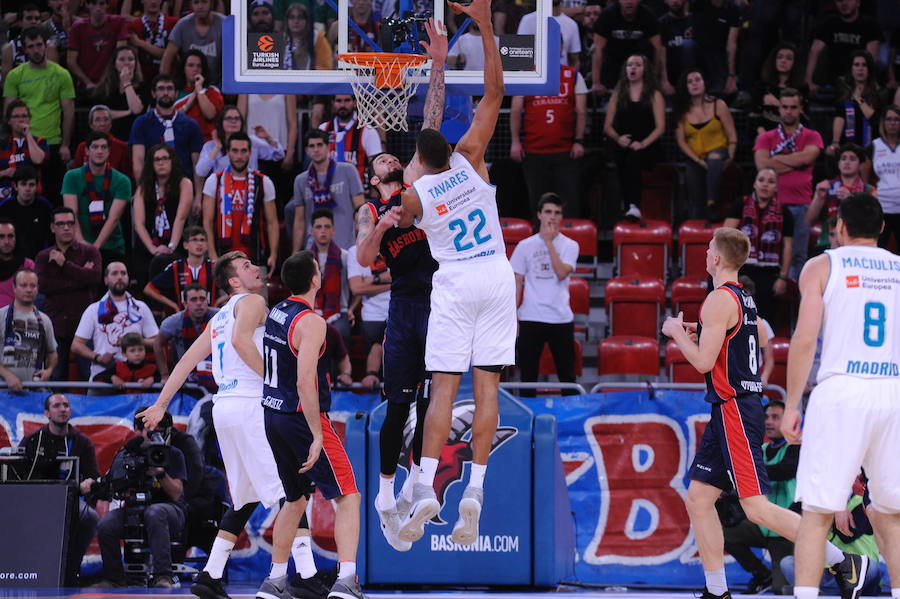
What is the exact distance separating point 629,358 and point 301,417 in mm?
5009

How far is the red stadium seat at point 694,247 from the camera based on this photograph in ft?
46.4

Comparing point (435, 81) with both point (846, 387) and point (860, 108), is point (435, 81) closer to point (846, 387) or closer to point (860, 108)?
point (846, 387)

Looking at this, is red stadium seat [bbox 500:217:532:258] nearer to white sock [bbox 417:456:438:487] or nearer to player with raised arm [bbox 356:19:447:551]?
player with raised arm [bbox 356:19:447:551]

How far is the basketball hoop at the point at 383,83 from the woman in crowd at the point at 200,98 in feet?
18.1

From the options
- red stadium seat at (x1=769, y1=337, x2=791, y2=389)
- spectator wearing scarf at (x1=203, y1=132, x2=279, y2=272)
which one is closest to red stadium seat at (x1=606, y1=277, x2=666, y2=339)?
red stadium seat at (x1=769, y1=337, x2=791, y2=389)

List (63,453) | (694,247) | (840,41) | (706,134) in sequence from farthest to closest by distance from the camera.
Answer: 1. (840,41)
2. (706,134)
3. (694,247)
4. (63,453)

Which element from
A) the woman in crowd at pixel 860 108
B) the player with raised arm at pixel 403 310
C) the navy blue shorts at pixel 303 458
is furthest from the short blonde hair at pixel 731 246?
the woman in crowd at pixel 860 108

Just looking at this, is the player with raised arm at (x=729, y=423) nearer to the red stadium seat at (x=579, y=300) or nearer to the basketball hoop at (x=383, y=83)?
the basketball hoop at (x=383, y=83)

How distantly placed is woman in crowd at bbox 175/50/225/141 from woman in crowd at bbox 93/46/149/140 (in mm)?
835

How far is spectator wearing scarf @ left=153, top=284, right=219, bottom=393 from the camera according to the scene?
11617mm

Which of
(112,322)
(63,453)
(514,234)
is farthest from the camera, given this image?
(514,234)

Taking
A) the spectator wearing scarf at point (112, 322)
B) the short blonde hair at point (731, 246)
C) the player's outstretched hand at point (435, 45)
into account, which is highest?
the player's outstretched hand at point (435, 45)

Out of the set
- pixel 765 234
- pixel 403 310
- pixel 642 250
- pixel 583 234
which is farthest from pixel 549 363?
pixel 403 310

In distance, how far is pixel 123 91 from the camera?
591 inches
